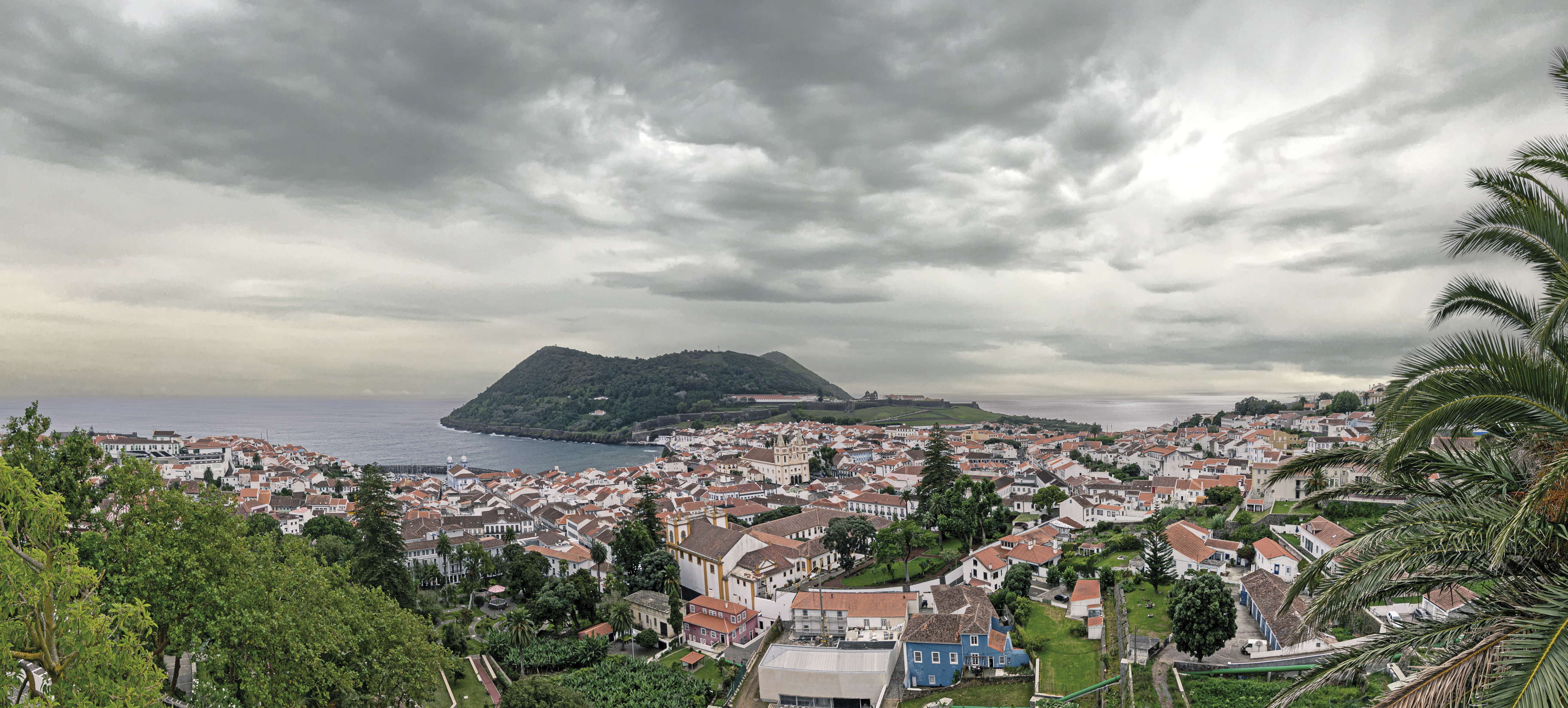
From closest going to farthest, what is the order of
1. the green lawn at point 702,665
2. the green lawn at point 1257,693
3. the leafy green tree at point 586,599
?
the green lawn at point 1257,693 < the green lawn at point 702,665 < the leafy green tree at point 586,599

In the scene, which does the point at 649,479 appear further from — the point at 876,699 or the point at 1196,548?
the point at 1196,548

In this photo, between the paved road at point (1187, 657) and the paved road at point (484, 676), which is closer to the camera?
the paved road at point (1187, 657)

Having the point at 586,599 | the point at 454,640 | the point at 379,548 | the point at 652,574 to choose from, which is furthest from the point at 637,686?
the point at 652,574

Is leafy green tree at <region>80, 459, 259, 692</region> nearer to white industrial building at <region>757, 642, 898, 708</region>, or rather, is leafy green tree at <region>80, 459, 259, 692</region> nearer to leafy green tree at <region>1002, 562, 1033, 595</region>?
white industrial building at <region>757, 642, 898, 708</region>

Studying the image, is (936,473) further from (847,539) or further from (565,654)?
(565,654)

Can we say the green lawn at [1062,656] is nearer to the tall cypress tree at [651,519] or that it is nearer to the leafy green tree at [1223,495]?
the tall cypress tree at [651,519]

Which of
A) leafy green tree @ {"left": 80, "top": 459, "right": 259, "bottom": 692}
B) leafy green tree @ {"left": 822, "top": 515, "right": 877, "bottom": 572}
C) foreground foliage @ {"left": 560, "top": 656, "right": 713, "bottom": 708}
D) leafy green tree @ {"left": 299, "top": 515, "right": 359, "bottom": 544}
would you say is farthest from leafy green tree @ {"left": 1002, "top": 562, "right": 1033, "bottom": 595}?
leafy green tree @ {"left": 299, "top": 515, "right": 359, "bottom": 544}

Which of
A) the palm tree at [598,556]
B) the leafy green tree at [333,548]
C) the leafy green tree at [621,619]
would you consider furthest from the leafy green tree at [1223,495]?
the leafy green tree at [333,548]
